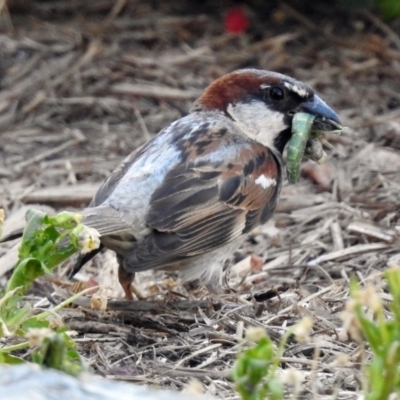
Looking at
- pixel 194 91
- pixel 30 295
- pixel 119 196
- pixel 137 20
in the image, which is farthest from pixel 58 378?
pixel 137 20

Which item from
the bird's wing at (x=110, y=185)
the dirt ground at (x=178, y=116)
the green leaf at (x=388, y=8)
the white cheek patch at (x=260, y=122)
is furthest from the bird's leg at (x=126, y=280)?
the green leaf at (x=388, y=8)

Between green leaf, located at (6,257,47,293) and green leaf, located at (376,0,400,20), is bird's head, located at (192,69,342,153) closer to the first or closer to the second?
green leaf, located at (6,257,47,293)

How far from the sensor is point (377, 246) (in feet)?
15.7

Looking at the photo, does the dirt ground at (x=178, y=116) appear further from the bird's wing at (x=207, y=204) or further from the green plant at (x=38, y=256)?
the green plant at (x=38, y=256)

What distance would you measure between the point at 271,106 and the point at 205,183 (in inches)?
25.8

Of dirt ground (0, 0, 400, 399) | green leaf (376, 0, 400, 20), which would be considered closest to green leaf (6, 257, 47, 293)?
dirt ground (0, 0, 400, 399)

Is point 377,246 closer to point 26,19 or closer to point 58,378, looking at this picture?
point 58,378

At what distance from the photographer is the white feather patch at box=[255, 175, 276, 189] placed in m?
4.44

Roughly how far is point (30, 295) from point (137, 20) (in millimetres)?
3643

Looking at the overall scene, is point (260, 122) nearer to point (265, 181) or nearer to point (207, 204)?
point (265, 181)

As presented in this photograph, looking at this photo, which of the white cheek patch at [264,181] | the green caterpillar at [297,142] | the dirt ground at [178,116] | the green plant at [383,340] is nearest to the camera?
the green plant at [383,340]

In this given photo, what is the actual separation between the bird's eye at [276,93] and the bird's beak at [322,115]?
104 mm

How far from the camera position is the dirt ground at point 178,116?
361cm

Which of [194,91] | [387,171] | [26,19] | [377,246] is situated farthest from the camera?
[26,19]
